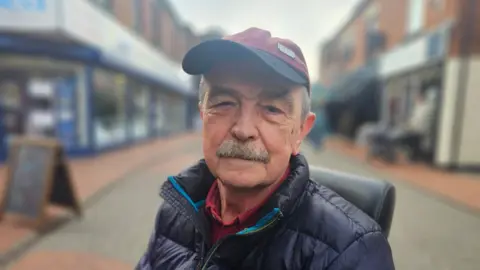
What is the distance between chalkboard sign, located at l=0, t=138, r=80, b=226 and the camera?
5141 mm

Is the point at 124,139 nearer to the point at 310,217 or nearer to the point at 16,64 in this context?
the point at 16,64

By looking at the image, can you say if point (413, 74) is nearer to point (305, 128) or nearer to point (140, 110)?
point (140, 110)

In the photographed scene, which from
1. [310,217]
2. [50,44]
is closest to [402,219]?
[310,217]

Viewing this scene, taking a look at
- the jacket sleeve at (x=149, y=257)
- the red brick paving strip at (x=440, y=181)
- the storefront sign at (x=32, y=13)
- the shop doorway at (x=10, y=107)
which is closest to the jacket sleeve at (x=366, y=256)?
the jacket sleeve at (x=149, y=257)

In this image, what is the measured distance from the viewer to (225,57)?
1287mm

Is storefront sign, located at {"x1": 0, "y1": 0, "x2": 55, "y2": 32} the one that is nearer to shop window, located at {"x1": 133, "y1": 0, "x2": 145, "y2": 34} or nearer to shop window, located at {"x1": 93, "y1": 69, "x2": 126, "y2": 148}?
shop window, located at {"x1": 93, "y1": 69, "x2": 126, "y2": 148}

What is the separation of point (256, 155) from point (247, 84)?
0.22 metres

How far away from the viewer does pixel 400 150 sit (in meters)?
13.4

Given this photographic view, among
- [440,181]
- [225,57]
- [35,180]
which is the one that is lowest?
[440,181]

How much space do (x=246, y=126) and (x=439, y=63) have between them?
11.6m

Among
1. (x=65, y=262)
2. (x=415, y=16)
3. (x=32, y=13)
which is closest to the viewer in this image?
(x=65, y=262)

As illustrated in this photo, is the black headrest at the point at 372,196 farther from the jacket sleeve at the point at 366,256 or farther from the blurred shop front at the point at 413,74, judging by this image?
the blurred shop front at the point at 413,74

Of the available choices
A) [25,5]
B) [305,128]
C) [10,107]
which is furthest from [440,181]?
[10,107]

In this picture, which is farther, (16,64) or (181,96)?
(181,96)
